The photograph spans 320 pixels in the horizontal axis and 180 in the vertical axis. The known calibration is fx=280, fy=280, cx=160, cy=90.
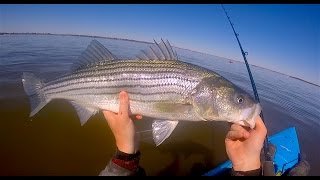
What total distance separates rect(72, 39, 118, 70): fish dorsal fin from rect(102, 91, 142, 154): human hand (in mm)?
630

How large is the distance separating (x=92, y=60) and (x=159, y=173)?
11.5ft

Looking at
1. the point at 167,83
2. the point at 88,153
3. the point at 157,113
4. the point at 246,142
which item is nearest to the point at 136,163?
the point at 157,113

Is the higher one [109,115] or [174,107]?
[174,107]

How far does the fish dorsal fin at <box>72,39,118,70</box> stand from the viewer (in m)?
3.62

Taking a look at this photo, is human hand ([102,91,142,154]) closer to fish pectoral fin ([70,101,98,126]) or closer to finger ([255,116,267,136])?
fish pectoral fin ([70,101,98,126])

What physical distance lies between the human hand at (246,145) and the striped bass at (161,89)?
197 mm

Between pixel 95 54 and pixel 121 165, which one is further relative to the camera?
pixel 95 54

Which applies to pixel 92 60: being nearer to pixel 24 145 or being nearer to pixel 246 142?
pixel 246 142

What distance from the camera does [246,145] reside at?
9.34 ft

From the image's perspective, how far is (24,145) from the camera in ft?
21.7

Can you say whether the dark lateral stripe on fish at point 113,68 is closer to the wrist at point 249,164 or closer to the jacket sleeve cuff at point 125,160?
the jacket sleeve cuff at point 125,160

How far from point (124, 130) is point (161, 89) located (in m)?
0.65

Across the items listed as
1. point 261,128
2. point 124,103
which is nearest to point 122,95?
point 124,103

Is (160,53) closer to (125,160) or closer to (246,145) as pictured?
(125,160)
